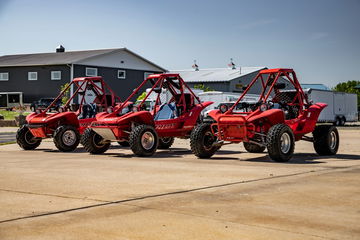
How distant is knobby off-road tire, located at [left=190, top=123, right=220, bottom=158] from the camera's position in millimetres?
13734

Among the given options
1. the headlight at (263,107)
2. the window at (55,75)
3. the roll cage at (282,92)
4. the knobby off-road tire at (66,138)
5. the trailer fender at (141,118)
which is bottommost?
the knobby off-road tire at (66,138)

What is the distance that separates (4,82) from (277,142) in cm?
4613

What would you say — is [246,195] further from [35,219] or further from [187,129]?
[187,129]

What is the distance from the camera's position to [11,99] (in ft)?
177

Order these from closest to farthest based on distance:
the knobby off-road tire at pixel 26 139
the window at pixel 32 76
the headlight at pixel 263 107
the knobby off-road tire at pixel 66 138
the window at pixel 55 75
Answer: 1. the headlight at pixel 263 107
2. the knobby off-road tire at pixel 66 138
3. the knobby off-road tire at pixel 26 139
4. the window at pixel 55 75
5. the window at pixel 32 76

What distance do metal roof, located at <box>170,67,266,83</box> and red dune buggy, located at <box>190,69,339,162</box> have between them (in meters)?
47.4

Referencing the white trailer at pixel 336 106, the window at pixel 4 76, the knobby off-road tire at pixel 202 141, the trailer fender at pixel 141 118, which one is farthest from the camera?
the window at pixel 4 76

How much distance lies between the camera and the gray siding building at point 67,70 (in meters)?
50.3

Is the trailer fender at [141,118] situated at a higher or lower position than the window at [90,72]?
lower

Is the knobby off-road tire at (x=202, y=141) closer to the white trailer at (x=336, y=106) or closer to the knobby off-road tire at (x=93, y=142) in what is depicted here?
the knobby off-road tire at (x=93, y=142)

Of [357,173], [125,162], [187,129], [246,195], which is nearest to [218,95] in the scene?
[187,129]

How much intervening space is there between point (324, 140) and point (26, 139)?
28.9ft

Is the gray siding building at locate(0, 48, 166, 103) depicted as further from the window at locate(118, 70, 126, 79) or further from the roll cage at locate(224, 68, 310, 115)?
the roll cage at locate(224, 68, 310, 115)

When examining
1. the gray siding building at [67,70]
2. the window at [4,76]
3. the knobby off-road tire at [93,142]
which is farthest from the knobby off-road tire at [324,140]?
the window at [4,76]
